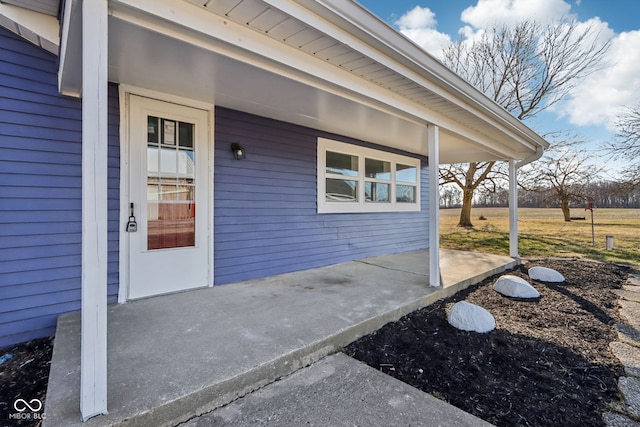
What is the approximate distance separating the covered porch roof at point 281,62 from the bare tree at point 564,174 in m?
11.7

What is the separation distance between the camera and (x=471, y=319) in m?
2.76

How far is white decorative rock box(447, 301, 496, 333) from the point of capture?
2.72m

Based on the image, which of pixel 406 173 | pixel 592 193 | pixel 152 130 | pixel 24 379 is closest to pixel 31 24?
pixel 152 130

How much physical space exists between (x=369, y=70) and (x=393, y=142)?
3.16 m

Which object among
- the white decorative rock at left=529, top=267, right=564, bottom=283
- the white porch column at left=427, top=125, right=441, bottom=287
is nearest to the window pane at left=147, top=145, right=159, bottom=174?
the white porch column at left=427, top=125, right=441, bottom=287

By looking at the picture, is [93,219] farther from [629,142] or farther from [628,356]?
[629,142]

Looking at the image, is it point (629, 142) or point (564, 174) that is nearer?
point (629, 142)

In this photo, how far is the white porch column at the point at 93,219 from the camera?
1401 millimetres

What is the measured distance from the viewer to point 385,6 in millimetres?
7035

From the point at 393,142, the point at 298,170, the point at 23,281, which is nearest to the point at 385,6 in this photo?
the point at 393,142

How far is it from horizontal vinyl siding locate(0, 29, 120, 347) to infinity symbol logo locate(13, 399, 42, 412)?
1.12 metres

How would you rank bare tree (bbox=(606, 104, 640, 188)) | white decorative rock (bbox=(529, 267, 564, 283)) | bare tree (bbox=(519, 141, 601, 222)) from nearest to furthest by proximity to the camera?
white decorative rock (bbox=(529, 267, 564, 283)) → bare tree (bbox=(606, 104, 640, 188)) → bare tree (bbox=(519, 141, 601, 222))

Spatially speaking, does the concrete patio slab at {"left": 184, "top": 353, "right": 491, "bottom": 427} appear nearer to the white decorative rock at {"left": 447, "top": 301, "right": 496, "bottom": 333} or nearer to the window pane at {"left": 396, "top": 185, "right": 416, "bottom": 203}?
the white decorative rock at {"left": 447, "top": 301, "right": 496, "bottom": 333}

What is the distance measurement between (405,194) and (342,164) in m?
2.10
